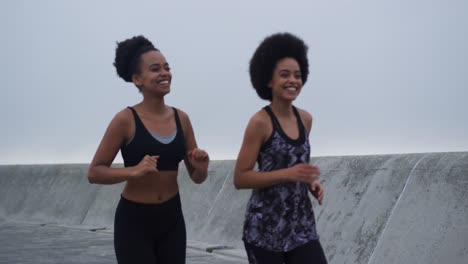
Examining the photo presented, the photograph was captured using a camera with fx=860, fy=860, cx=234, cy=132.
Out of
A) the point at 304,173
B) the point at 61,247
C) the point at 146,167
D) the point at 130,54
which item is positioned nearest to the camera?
the point at 304,173

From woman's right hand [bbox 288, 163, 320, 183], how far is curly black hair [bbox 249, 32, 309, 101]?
616 millimetres

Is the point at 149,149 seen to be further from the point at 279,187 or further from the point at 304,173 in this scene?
the point at 304,173

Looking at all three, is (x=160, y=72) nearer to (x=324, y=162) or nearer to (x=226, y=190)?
(x=324, y=162)

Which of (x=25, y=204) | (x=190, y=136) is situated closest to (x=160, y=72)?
(x=190, y=136)

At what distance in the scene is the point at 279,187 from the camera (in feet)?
12.3

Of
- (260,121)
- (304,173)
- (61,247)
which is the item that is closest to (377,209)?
(260,121)

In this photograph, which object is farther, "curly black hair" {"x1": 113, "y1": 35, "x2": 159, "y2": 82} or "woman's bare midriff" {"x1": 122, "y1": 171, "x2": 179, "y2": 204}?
"curly black hair" {"x1": 113, "y1": 35, "x2": 159, "y2": 82}

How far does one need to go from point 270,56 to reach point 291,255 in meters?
0.93

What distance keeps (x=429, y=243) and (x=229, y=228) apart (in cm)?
271

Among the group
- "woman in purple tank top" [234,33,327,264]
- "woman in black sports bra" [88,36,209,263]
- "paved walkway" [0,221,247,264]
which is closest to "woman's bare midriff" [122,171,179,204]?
"woman in black sports bra" [88,36,209,263]

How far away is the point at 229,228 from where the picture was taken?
25.7 ft

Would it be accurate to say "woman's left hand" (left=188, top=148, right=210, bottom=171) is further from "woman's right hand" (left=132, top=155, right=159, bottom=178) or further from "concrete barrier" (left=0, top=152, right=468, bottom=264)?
"concrete barrier" (left=0, top=152, right=468, bottom=264)

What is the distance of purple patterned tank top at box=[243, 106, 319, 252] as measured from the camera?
12.2 ft

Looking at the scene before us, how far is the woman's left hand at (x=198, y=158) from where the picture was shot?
154 inches
